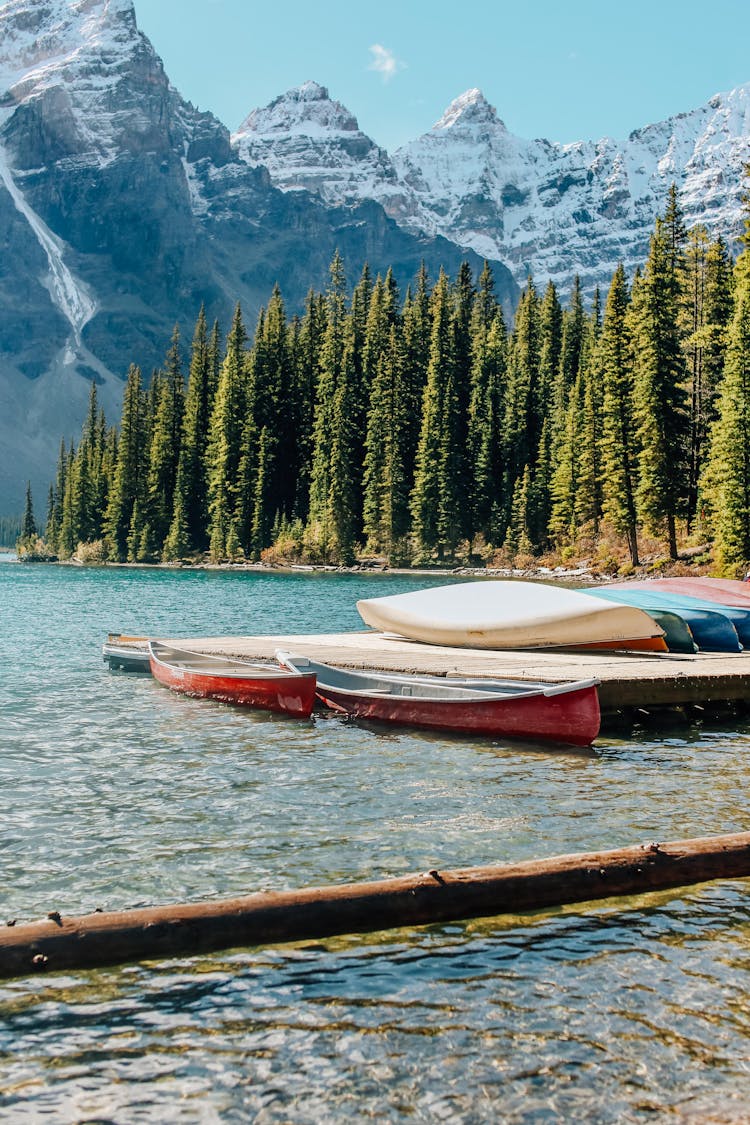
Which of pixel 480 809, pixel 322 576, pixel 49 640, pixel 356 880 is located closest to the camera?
pixel 356 880

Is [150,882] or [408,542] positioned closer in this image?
[150,882]

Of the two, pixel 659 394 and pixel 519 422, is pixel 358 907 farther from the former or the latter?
pixel 519 422

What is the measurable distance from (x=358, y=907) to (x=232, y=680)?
1224cm

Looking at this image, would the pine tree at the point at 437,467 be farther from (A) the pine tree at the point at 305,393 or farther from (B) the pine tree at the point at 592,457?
(B) the pine tree at the point at 592,457

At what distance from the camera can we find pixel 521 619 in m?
20.5

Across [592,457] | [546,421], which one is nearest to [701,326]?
[592,457]

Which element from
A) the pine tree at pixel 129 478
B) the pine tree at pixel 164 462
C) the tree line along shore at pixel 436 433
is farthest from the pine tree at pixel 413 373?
the pine tree at pixel 129 478

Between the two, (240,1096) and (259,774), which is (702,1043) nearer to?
(240,1096)

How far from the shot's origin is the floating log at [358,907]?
6039 mm

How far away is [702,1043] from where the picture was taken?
595 cm

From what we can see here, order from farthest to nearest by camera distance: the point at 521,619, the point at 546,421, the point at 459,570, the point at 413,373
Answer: the point at 413,373, the point at 546,421, the point at 459,570, the point at 521,619

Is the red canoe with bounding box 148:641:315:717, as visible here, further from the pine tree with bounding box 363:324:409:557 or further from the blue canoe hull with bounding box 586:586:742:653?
the pine tree with bounding box 363:324:409:557

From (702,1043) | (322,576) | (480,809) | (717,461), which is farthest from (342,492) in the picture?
(702,1043)

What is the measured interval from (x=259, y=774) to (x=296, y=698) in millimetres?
4323
